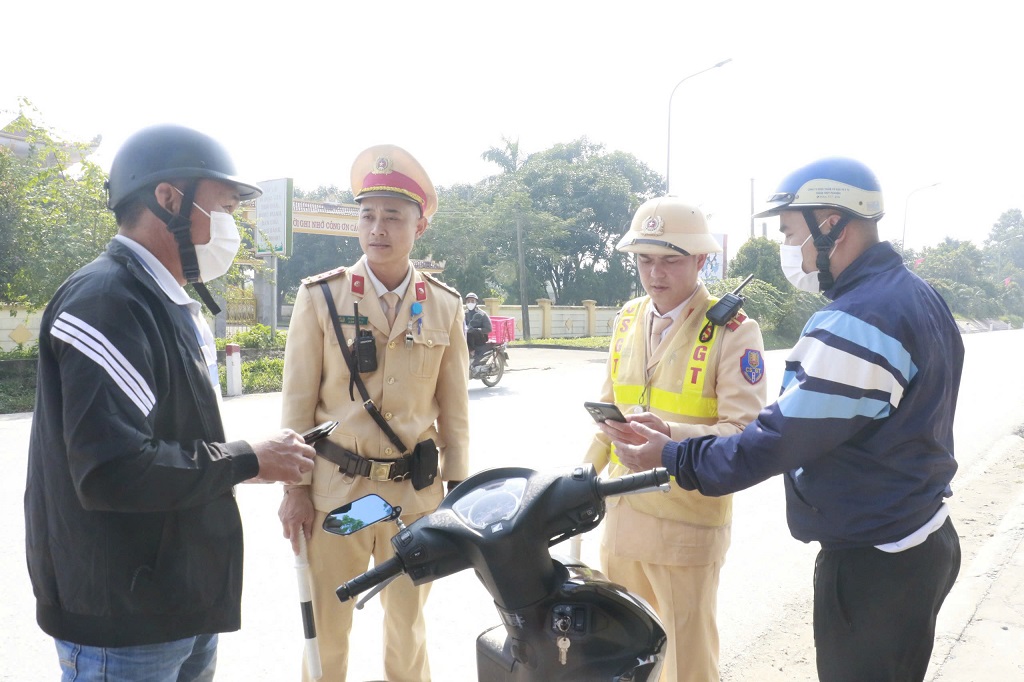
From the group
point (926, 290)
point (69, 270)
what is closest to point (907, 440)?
point (926, 290)

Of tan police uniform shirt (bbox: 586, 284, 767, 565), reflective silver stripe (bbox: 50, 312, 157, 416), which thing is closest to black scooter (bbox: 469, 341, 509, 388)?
tan police uniform shirt (bbox: 586, 284, 767, 565)

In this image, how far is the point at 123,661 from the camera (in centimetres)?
166

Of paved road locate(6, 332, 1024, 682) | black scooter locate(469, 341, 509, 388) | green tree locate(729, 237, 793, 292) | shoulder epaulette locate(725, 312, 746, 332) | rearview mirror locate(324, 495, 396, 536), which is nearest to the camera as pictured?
rearview mirror locate(324, 495, 396, 536)

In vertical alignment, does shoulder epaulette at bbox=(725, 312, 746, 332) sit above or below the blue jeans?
above

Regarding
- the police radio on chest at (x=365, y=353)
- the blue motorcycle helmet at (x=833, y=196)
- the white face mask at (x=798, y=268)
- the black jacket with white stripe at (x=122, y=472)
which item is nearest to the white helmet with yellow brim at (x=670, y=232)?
the white face mask at (x=798, y=268)

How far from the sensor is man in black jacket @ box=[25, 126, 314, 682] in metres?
1.54

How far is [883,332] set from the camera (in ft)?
6.19

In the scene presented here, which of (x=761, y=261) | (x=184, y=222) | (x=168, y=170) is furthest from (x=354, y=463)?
(x=761, y=261)

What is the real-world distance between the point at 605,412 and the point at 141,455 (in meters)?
1.17

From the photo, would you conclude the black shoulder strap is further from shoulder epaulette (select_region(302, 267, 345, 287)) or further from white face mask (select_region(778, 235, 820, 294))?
white face mask (select_region(778, 235, 820, 294))

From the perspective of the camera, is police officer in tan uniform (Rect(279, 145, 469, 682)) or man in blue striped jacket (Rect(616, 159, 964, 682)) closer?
man in blue striped jacket (Rect(616, 159, 964, 682))

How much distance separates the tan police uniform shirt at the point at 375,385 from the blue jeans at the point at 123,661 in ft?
2.70

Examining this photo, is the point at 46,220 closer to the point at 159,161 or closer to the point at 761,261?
the point at 159,161

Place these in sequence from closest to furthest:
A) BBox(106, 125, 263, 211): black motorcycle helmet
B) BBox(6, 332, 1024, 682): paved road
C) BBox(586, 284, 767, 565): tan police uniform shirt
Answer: BBox(106, 125, 263, 211): black motorcycle helmet → BBox(586, 284, 767, 565): tan police uniform shirt → BBox(6, 332, 1024, 682): paved road
